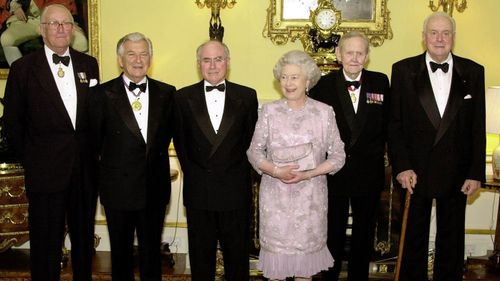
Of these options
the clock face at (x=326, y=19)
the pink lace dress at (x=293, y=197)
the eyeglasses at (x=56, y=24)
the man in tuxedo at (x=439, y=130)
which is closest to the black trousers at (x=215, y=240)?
the pink lace dress at (x=293, y=197)

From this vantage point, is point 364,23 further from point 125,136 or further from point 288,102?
point 125,136

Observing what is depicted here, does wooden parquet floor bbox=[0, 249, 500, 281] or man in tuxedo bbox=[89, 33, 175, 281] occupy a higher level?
man in tuxedo bbox=[89, 33, 175, 281]

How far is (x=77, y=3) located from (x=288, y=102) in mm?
2432

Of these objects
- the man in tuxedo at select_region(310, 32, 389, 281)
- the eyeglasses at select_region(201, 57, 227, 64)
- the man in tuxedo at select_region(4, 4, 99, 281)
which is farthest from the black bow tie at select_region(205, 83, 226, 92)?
the man in tuxedo at select_region(4, 4, 99, 281)

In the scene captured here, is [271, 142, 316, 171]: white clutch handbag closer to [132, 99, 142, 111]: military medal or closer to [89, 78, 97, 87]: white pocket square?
[132, 99, 142, 111]: military medal

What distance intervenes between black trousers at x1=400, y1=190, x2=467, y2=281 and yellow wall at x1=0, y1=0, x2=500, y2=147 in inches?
66.8

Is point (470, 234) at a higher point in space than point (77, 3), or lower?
lower

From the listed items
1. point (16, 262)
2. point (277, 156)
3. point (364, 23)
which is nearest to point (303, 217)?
point (277, 156)

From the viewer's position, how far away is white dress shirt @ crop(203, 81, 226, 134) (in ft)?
10.4

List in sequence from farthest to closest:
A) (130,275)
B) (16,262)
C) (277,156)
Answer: (16,262), (130,275), (277,156)

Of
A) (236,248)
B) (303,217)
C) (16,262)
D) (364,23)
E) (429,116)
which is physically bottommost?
(16,262)

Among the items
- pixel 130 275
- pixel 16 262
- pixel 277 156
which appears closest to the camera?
pixel 277 156

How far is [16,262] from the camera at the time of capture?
15.1ft

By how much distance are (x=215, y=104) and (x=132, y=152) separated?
52 cm
